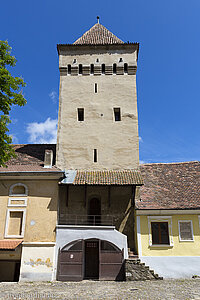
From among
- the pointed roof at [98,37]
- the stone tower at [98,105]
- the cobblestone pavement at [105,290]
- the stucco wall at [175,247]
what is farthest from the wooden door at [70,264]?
the pointed roof at [98,37]

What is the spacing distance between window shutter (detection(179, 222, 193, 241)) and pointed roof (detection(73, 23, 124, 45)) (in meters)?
Result: 18.0

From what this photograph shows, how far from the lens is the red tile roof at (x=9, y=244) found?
1622 centimetres

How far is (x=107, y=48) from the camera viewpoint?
24969mm

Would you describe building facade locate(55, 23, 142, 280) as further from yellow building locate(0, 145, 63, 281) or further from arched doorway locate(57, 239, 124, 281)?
yellow building locate(0, 145, 63, 281)

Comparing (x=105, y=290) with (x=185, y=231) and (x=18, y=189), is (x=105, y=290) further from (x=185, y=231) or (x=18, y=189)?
(x=18, y=189)

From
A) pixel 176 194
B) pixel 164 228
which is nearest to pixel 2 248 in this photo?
pixel 164 228

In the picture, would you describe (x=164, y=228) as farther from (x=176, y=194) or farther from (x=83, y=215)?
(x=83, y=215)

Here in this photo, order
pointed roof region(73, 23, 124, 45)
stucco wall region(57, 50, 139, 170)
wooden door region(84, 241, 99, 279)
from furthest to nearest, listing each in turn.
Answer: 1. pointed roof region(73, 23, 124, 45)
2. stucco wall region(57, 50, 139, 170)
3. wooden door region(84, 241, 99, 279)

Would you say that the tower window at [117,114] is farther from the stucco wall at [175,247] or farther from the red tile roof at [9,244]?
the red tile roof at [9,244]

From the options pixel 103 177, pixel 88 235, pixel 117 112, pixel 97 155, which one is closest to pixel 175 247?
pixel 88 235

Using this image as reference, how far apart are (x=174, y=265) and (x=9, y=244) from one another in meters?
11.2

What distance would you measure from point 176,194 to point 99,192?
6.08 m

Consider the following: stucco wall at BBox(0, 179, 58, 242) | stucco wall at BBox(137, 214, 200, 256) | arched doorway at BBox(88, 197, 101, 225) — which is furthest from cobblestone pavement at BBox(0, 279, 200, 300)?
arched doorway at BBox(88, 197, 101, 225)

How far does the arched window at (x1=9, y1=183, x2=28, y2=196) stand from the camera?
60.7ft
